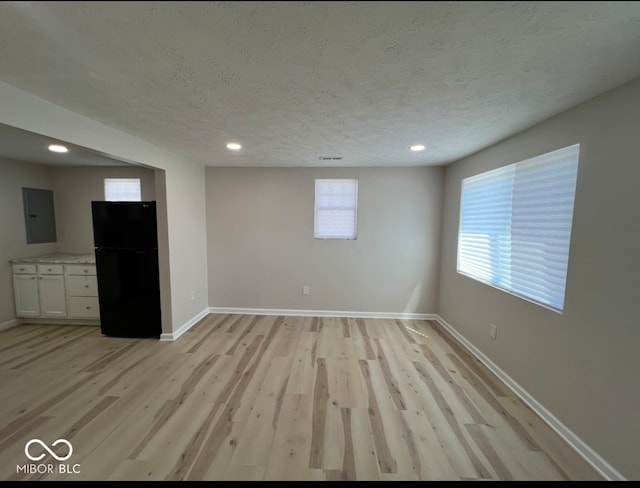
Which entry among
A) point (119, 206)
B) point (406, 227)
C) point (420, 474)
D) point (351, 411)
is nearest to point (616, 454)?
point (420, 474)

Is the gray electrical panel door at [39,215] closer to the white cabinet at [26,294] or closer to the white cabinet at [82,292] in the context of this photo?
the white cabinet at [26,294]

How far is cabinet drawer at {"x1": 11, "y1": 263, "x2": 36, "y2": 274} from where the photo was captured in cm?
339

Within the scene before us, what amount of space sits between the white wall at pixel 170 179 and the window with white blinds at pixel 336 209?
6.16 feet

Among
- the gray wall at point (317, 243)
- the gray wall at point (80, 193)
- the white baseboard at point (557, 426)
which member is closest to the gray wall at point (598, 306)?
the white baseboard at point (557, 426)

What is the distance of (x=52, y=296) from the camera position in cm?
344

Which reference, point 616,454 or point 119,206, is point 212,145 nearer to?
point 119,206

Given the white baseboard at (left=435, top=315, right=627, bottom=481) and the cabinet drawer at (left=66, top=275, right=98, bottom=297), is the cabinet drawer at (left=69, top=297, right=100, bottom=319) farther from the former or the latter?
the white baseboard at (left=435, top=315, right=627, bottom=481)

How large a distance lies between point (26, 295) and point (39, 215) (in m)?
1.21

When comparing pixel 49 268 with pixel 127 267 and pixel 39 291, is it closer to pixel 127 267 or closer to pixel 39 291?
pixel 39 291

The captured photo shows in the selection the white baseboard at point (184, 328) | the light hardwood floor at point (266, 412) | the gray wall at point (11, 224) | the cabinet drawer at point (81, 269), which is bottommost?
the light hardwood floor at point (266, 412)

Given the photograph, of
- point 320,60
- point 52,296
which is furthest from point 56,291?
point 320,60

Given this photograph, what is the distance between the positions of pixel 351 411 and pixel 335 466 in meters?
0.50

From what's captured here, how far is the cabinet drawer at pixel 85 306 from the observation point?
3439 millimetres

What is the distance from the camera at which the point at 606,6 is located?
36.0 inches
